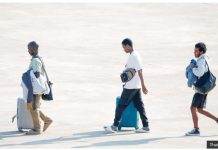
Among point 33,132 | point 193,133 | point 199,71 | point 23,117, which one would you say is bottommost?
point 193,133

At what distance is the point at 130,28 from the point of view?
102ft

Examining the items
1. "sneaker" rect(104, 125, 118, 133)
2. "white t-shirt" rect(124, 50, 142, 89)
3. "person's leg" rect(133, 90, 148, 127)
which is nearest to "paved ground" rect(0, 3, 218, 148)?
"sneaker" rect(104, 125, 118, 133)

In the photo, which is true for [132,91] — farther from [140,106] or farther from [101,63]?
[101,63]

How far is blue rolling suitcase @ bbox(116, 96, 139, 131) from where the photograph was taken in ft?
60.9

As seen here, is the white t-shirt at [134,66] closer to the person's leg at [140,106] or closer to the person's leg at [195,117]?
the person's leg at [140,106]

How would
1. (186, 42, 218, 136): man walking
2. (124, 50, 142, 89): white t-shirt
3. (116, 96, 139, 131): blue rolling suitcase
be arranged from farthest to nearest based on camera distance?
(116, 96, 139, 131): blue rolling suitcase, (124, 50, 142, 89): white t-shirt, (186, 42, 218, 136): man walking

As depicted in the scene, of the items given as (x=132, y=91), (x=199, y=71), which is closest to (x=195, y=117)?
(x=199, y=71)

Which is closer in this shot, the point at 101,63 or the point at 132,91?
the point at 132,91

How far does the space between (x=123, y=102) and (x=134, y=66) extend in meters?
0.68

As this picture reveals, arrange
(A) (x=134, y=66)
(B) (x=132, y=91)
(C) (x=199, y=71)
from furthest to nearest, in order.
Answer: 1. (B) (x=132, y=91)
2. (A) (x=134, y=66)
3. (C) (x=199, y=71)

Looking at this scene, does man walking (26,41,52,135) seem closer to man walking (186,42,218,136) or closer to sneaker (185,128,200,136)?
sneaker (185,128,200,136)

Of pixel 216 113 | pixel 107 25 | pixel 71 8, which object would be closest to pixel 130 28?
pixel 107 25

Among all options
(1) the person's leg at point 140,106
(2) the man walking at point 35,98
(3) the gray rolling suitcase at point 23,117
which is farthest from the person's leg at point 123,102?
(3) the gray rolling suitcase at point 23,117

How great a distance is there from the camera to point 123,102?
18.2m
